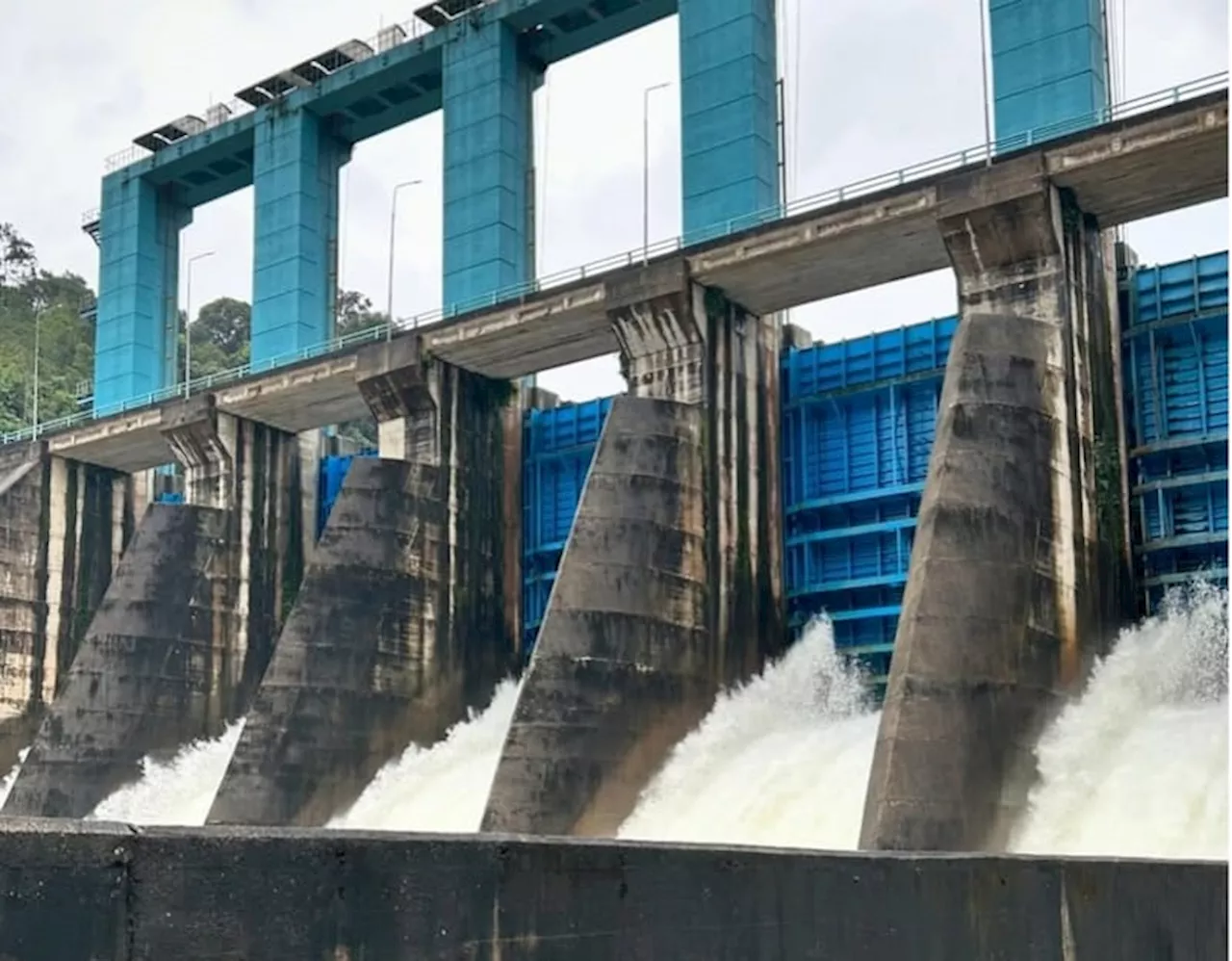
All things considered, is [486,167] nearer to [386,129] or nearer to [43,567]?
[386,129]

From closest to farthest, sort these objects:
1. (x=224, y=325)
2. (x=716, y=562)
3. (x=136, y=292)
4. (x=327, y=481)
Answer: (x=716, y=562) < (x=327, y=481) < (x=136, y=292) < (x=224, y=325)

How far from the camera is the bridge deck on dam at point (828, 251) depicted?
68.9ft

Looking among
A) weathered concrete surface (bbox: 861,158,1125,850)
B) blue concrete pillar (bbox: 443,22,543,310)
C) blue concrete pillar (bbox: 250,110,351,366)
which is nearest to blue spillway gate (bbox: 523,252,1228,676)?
weathered concrete surface (bbox: 861,158,1125,850)

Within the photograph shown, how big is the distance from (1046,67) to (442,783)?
1500 centimetres

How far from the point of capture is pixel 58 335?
72.3 metres

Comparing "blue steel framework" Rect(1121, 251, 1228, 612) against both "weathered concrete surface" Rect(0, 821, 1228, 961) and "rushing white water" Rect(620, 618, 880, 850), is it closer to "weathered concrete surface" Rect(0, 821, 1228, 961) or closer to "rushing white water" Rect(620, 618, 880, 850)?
"rushing white water" Rect(620, 618, 880, 850)

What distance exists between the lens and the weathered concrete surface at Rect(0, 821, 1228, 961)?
432 centimetres

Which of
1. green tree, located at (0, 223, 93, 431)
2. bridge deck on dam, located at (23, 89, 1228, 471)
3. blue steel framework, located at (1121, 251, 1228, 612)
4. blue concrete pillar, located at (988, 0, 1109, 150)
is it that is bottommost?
blue steel framework, located at (1121, 251, 1228, 612)

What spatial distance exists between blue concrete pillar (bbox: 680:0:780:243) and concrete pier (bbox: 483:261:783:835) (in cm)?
236

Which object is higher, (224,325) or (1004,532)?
(224,325)

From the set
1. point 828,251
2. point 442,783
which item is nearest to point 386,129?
point 828,251

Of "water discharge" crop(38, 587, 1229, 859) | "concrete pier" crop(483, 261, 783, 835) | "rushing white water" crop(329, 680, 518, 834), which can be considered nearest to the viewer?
"water discharge" crop(38, 587, 1229, 859)

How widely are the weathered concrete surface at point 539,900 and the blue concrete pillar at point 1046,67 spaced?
Answer: 17638mm

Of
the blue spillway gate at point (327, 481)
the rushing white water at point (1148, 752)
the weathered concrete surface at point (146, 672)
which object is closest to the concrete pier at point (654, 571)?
the rushing white water at point (1148, 752)
